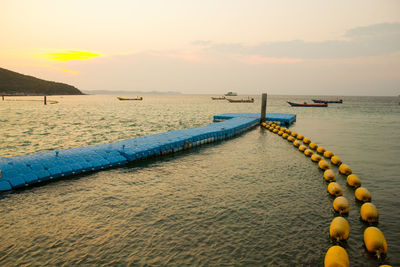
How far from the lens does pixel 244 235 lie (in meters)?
8.83

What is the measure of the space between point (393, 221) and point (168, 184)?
1029cm

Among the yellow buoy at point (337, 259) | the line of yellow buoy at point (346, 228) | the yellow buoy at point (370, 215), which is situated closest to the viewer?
the yellow buoy at point (337, 259)

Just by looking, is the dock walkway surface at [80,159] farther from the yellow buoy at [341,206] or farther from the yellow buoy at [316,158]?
the yellow buoy at [341,206]

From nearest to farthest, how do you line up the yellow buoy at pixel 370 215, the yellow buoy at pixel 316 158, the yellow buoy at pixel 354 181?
the yellow buoy at pixel 370 215, the yellow buoy at pixel 354 181, the yellow buoy at pixel 316 158

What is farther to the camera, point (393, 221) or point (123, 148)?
point (123, 148)

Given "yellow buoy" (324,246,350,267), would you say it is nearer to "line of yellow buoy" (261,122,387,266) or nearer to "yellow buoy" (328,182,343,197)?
"line of yellow buoy" (261,122,387,266)

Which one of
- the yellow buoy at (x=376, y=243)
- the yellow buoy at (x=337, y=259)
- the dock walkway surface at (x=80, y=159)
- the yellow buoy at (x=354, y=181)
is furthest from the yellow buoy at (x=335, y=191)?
the dock walkway surface at (x=80, y=159)

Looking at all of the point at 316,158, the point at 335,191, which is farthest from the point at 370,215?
the point at 316,158

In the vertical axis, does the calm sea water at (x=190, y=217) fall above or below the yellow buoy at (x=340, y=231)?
below

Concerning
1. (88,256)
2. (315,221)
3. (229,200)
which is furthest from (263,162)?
(88,256)

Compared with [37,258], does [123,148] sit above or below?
above

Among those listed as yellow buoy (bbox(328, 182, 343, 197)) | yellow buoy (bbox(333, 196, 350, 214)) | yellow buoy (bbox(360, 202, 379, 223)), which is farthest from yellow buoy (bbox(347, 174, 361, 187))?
yellow buoy (bbox(360, 202, 379, 223))

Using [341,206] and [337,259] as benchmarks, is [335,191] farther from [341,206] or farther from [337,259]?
[337,259]

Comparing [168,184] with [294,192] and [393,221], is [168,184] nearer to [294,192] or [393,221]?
[294,192]
